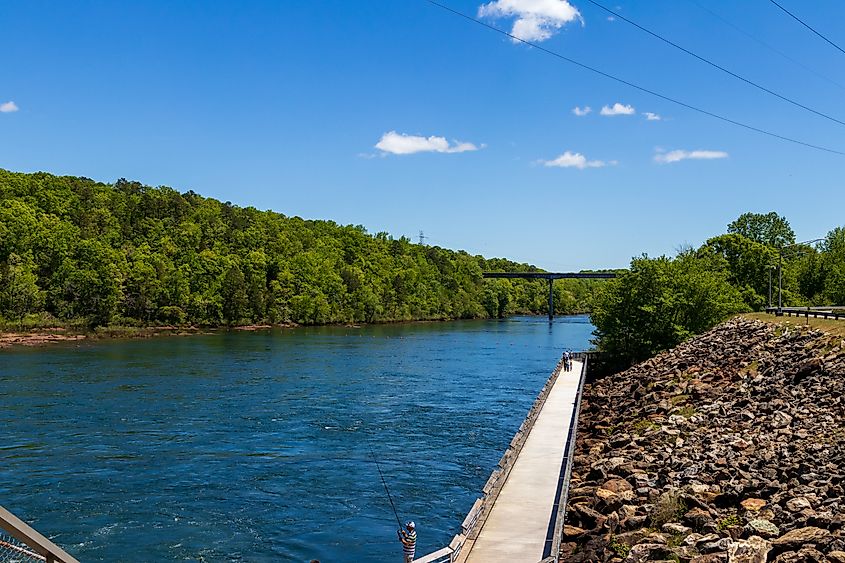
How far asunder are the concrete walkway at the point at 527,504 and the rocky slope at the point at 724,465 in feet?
2.58

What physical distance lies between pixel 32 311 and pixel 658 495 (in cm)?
9544

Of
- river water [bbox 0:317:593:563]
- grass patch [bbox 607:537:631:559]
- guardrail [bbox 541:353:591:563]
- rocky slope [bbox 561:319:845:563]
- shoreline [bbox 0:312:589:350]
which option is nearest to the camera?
guardrail [bbox 541:353:591:563]

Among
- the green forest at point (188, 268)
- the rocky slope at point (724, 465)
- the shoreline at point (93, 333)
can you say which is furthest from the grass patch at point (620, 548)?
the green forest at point (188, 268)

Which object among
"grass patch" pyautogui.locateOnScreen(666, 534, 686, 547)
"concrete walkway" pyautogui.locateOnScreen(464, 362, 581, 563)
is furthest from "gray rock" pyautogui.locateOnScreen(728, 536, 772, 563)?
"concrete walkway" pyautogui.locateOnScreen(464, 362, 581, 563)

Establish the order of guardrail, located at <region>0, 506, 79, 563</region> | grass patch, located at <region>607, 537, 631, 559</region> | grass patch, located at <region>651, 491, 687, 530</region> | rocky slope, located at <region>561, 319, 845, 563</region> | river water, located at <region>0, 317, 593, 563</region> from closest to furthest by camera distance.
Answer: guardrail, located at <region>0, 506, 79, 563</region>
rocky slope, located at <region>561, 319, 845, 563</region>
grass patch, located at <region>607, 537, 631, 559</region>
grass patch, located at <region>651, 491, 687, 530</region>
river water, located at <region>0, 317, 593, 563</region>

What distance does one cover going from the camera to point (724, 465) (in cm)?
2106

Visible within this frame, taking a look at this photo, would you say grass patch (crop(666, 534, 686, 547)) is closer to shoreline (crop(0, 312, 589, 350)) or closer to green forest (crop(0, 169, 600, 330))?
shoreline (crop(0, 312, 589, 350))

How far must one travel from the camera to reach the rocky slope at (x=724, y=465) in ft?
51.4

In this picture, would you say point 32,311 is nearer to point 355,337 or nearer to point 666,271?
point 355,337

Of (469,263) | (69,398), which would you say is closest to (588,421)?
(69,398)

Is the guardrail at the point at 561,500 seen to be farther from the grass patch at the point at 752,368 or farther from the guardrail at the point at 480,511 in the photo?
the grass patch at the point at 752,368

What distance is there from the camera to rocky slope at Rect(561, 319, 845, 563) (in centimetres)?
1566

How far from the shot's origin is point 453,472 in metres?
27.0

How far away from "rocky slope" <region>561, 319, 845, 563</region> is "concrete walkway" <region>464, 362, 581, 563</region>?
787 mm
